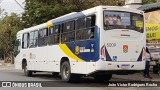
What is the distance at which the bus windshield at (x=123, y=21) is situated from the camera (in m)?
15.2

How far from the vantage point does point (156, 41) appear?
778 inches

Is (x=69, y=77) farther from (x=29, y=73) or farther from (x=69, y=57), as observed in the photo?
(x=29, y=73)

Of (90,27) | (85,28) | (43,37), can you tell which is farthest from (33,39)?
(90,27)

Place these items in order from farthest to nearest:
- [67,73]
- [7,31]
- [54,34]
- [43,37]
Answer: [7,31], [43,37], [54,34], [67,73]

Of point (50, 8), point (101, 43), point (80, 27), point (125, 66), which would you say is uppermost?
point (50, 8)

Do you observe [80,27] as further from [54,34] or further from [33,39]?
[33,39]

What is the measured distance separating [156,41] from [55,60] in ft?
18.1

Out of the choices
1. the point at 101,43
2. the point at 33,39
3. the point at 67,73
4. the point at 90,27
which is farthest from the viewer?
the point at 33,39

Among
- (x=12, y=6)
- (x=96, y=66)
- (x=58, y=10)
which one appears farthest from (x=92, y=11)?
(x=12, y=6)

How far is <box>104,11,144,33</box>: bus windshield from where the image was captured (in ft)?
49.9

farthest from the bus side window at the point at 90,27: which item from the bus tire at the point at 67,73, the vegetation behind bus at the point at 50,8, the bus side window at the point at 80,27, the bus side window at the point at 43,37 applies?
the vegetation behind bus at the point at 50,8

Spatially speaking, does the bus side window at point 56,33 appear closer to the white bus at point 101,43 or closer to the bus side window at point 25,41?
the white bus at point 101,43

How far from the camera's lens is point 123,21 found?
51.1 feet

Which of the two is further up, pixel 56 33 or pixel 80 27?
pixel 80 27
